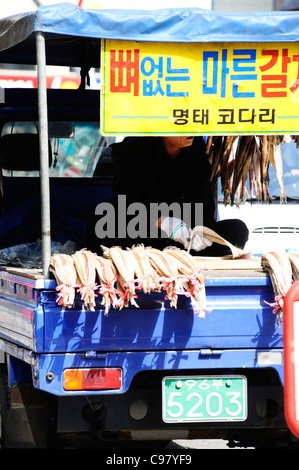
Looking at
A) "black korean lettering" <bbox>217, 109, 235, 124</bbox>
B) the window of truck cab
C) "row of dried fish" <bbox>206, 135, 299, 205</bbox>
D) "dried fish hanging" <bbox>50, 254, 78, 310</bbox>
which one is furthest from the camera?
the window of truck cab

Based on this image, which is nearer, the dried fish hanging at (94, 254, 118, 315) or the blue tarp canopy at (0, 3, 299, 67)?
the dried fish hanging at (94, 254, 118, 315)

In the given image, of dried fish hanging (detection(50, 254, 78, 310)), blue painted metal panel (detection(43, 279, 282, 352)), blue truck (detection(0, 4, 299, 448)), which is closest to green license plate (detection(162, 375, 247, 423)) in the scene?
blue truck (detection(0, 4, 299, 448))

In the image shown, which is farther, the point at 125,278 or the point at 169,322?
the point at 169,322

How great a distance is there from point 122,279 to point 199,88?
1.07 m

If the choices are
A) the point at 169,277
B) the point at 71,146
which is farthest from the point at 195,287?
the point at 71,146

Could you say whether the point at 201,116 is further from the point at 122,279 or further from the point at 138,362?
the point at 138,362

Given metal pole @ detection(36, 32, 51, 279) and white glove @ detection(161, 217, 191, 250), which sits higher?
metal pole @ detection(36, 32, 51, 279)

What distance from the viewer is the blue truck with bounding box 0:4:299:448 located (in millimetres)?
3439

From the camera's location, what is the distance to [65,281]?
3.34 metres

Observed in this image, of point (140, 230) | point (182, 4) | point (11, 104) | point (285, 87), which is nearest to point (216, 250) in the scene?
point (140, 230)

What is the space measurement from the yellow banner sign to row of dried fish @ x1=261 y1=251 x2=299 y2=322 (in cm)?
66

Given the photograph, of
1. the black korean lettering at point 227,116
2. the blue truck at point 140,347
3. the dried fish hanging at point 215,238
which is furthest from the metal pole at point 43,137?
the dried fish hanging at point 215,238

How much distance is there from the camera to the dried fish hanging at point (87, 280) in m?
3.33

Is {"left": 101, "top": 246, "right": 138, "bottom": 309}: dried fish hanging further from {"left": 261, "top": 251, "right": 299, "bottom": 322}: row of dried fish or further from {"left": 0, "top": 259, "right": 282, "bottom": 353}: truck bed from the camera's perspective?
{"left": 261, "top": 251, "right": 299, "bottom": 322}: row of dried fish
